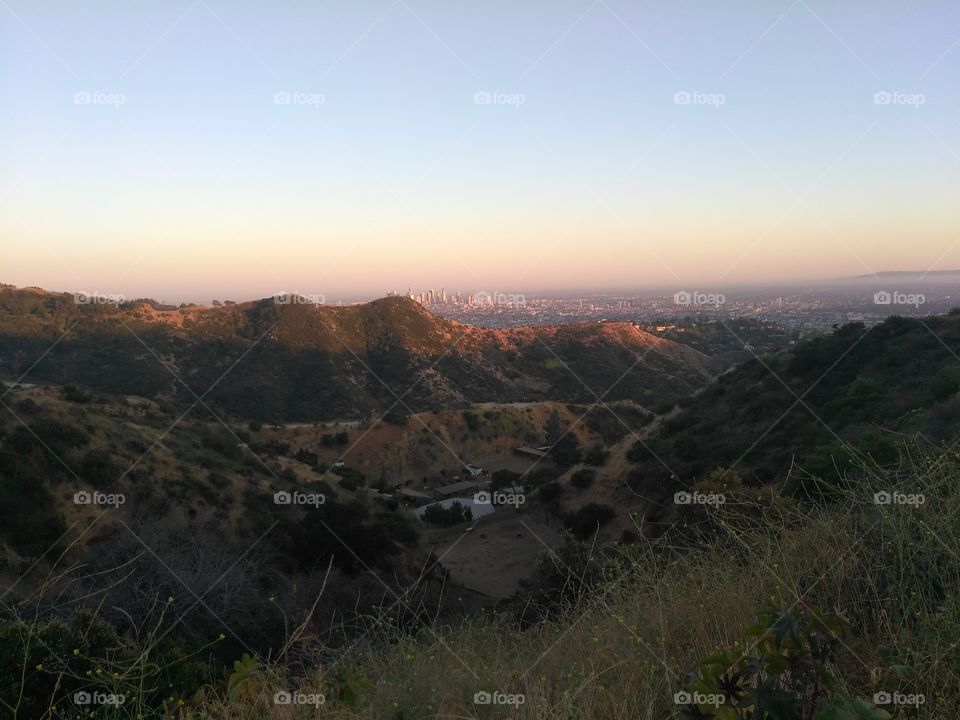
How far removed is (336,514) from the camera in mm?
18266

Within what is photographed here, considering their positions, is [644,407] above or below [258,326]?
below

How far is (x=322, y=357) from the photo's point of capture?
1861 inches

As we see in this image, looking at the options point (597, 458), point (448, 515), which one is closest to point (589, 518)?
point (448, 515)

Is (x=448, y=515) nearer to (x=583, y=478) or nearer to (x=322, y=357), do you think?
(x=583, y=478)

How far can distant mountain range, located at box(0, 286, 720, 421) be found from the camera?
130ft

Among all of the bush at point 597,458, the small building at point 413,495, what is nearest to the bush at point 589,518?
the bush at point 597,458

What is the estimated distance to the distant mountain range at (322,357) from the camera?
39688 millimetres

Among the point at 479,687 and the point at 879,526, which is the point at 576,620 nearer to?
the point at 479,687

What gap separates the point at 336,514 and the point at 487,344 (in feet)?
129

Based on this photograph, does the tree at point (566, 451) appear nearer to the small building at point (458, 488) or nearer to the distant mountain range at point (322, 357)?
the small building at point (458, 488)

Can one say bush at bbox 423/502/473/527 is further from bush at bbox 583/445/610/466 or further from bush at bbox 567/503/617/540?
bush at bbox 583/445/610/466

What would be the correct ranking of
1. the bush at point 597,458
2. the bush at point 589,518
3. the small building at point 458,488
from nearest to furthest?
1. the bush at point 589,518
2. the bush at point 597,458
3. the small building at point 458,488

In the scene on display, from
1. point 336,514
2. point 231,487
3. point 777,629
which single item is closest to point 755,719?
point 777,629

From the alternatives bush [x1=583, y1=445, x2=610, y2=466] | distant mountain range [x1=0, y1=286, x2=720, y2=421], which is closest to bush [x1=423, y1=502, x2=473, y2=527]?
bush [x1=583, y1=445, x2=610, y2=466]
